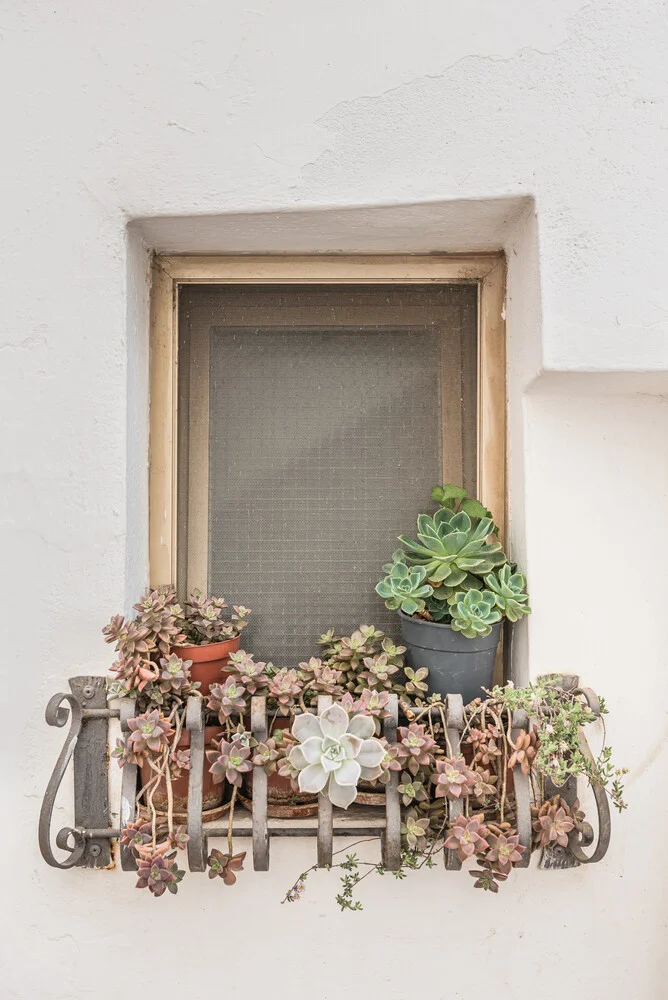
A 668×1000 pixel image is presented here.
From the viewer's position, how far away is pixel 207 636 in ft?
3.82

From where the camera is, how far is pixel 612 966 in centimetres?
111

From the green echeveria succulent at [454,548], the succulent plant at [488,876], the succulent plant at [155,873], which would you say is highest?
the green echeveria succulent at [454,548]

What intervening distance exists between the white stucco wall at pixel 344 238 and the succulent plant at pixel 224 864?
133mm


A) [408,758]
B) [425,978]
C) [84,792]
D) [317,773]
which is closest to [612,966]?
[425,978]

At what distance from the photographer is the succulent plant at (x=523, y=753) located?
0.98 metres

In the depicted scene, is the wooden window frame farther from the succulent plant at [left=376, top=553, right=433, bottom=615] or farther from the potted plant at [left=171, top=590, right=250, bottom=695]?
the succulent plant at [left=376, top=553, right=433, bottom=615]

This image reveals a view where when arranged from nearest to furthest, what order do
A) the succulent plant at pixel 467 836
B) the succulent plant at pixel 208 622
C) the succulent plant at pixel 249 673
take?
the succulent plant at pixel 467 836 → the succulent plant at pixel 249 673 → the succulent plant at pixel 208 622

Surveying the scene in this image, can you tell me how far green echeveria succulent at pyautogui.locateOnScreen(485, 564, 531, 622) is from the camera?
106 centimetres

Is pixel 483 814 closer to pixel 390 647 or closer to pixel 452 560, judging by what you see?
pixel 390 647

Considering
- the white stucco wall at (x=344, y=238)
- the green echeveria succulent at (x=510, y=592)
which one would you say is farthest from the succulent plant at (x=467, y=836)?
the green echeveria succulent at (x=510, y=592)

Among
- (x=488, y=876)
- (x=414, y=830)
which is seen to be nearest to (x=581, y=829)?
(x=488, y=876)

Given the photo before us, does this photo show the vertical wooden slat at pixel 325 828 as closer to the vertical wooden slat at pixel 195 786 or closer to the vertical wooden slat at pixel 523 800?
the vertical wooden slat at pixel 195 786

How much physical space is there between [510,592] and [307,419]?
0.50m

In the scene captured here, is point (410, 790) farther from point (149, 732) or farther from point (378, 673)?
point (149, 732)
